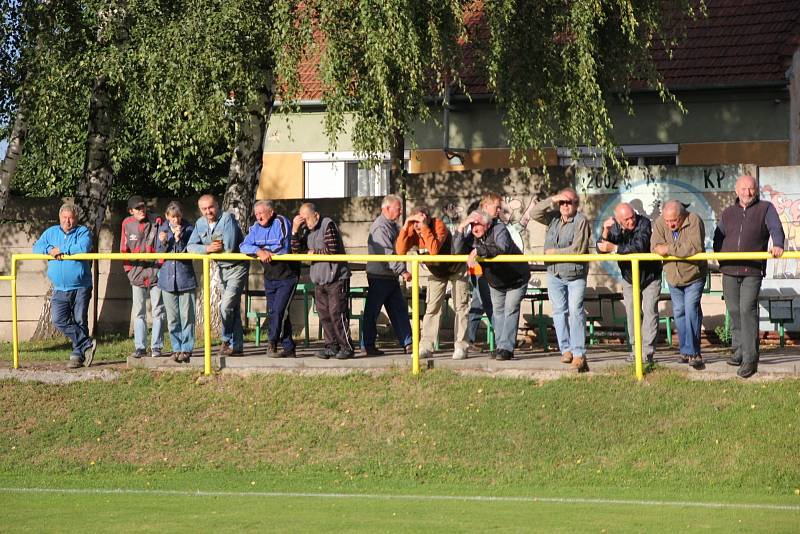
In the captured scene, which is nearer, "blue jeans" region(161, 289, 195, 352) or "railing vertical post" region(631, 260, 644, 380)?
"railing vertical post" region(631, 260, 644, 380)

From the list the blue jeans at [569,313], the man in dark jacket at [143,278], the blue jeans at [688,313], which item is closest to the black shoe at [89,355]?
the man in dark jacket at [143,278]

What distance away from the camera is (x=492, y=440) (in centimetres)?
1227

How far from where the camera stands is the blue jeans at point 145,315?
14.8 metres

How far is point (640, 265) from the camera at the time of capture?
13.6m

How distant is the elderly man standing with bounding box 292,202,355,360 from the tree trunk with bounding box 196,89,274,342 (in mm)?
3395

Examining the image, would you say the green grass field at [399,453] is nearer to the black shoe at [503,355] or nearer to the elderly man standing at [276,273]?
the black shoe at [503,355]

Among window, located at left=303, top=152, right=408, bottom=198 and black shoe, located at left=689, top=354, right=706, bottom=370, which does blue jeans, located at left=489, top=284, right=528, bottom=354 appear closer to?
black shoe, located at left=689, top=354, right=706, bottom=370

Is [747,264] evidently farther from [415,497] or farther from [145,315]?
[145,315]

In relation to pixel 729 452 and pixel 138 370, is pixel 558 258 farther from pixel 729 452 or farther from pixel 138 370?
pixel 138 370

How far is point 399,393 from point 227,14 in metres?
5.24

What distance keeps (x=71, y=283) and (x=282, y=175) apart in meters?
12.4

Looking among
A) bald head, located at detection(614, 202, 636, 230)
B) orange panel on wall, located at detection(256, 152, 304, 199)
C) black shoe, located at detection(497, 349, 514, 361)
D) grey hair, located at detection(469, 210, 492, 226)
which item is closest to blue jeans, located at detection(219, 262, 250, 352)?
grey hair, located at detection(469, 210, 492, 226)

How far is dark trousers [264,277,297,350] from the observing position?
14680 millimetres

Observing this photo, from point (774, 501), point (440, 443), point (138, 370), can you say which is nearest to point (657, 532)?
point (774, 501)
